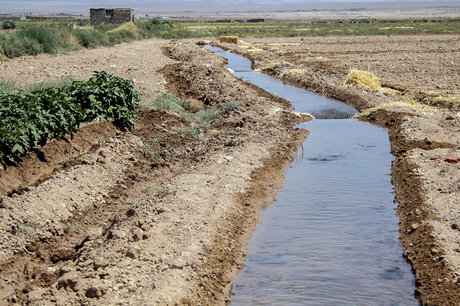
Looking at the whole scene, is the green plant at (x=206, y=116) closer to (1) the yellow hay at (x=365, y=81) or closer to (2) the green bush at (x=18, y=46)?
(1) the yellow hay at (x=365, y=81)

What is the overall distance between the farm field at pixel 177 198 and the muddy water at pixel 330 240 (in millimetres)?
254

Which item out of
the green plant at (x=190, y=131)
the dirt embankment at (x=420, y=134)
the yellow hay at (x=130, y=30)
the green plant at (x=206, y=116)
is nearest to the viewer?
the dirt embankment at (x=420, y=134)

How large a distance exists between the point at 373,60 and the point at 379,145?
22.1 m

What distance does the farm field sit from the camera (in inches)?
286

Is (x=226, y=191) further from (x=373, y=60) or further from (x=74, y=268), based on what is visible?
(x=373, y=60)

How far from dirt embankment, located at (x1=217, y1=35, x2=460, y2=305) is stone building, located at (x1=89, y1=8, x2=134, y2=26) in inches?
1214

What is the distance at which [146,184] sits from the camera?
1175cm

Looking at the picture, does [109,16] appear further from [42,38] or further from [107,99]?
[107,99]

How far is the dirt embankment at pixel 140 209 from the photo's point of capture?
7.11 meters

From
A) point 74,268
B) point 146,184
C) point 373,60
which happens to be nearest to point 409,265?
point 74,268

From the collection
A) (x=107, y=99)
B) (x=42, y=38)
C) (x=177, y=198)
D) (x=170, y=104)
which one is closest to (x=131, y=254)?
(x=177, y=198)

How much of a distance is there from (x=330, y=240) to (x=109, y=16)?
59.5m

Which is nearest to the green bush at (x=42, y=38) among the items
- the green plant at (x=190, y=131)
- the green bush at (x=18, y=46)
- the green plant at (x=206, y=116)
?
the green bush at (x=18, y=46)

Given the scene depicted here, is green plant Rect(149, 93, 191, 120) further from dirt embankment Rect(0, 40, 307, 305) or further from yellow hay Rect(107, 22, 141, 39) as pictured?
yellow hay Rect(107, 22, 141, 39)
